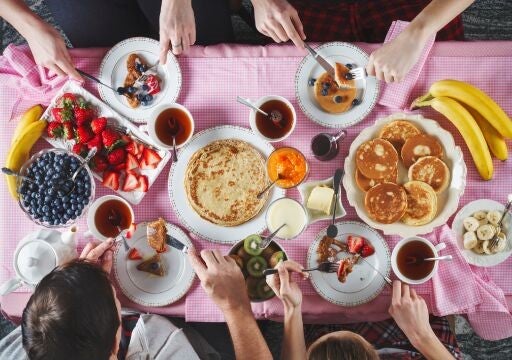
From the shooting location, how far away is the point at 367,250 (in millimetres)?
1643

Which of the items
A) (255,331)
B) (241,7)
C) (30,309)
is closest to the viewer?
(30,309)

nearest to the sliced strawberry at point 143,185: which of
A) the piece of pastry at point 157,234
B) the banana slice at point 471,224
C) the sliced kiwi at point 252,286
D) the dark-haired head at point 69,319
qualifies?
the piece of pastry at point 157,234

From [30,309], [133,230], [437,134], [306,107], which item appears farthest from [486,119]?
[30,309]

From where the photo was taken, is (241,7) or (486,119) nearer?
(486,119)

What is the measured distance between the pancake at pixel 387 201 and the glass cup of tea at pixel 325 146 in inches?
7.2

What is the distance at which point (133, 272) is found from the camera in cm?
168

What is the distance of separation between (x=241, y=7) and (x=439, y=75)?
36.0 inches

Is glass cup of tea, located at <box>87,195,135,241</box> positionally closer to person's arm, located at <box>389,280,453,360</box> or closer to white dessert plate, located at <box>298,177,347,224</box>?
white dessert plate, located at <box>298,177,347,224</box>

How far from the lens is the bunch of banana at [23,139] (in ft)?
5.45

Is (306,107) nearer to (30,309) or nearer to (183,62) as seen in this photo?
(183,62)

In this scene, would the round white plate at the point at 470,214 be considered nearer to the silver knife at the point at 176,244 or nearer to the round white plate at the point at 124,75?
the silver knife at the point at 176,244

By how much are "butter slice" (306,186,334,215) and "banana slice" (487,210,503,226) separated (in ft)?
1.71

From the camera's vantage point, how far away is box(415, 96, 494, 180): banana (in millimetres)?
1614

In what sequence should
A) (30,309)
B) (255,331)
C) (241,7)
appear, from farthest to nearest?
(241,7)
(255,331)
(30,309)
